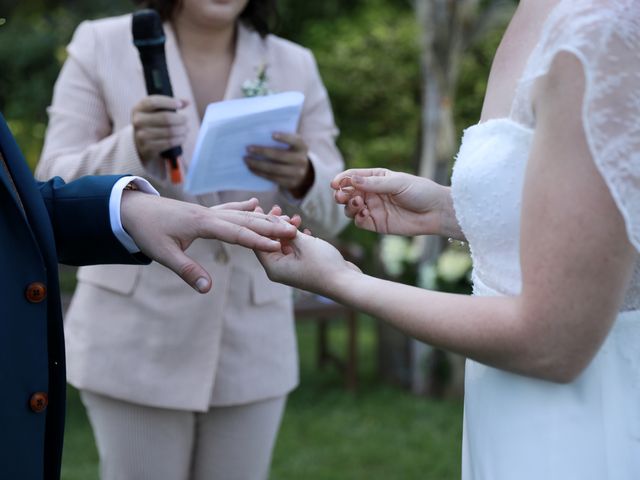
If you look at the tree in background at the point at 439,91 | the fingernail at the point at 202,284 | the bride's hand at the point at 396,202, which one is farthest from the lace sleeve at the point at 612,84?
the tree in background at the point at 439,91

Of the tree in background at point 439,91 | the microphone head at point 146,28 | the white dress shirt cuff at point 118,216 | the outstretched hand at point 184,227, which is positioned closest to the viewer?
the outstretched hand at point 184,227

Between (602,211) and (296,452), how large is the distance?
4.54 m

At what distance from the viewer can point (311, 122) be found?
3.22 meters

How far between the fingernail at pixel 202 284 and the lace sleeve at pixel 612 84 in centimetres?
80

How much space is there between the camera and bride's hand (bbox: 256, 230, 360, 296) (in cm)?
185

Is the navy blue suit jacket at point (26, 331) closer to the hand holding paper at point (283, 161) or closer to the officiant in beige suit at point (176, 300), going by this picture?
the officiant in beige suit at point (176, 300)

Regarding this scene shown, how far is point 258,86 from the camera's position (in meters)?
2.97

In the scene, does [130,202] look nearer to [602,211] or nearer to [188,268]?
[188,268]

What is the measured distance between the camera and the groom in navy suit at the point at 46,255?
5.93 ft

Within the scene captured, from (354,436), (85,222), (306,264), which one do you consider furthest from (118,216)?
(354,436)

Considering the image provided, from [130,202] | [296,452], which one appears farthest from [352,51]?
[130,202]

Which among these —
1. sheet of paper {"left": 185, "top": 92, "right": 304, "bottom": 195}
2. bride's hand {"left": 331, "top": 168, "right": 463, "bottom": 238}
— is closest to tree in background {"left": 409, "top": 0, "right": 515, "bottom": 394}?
sheet of paper {"left": 185, "top": 92, "right": 304, "bottom": 195}

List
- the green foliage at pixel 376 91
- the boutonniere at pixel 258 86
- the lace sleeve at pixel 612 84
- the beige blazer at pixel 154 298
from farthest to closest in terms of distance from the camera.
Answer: the green foliage at pixel 376 91, the boutonniere at pixel 258 86, the beige blazer at pixel 154 298, the lace sleeve at pixel 612 84

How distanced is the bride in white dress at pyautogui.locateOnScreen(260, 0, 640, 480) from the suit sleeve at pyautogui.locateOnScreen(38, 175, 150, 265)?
0.38 metres
